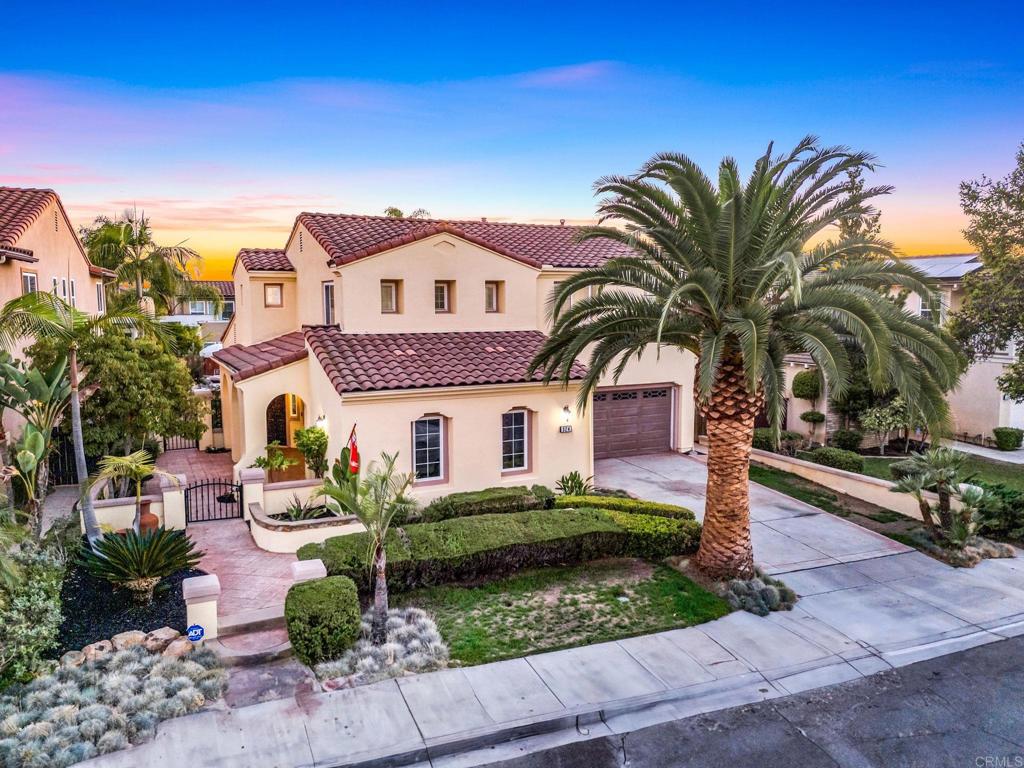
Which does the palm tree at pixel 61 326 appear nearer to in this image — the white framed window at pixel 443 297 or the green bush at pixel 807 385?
the white framed window at pixel 443 297

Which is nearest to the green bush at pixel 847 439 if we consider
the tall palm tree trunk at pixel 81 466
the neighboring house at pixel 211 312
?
the tall palm tree trunk at pixel 81 466

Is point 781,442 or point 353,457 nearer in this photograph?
point 353,457

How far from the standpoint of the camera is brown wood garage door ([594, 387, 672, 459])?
21969 millimetres

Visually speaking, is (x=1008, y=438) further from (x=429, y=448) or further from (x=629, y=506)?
(x=429, y=448)

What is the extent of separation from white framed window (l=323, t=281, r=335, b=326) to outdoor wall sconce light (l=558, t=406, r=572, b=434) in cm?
727

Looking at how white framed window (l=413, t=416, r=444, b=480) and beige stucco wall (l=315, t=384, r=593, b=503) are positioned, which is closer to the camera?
beige stucco wall (l=315, t=384, r=593, b=503)

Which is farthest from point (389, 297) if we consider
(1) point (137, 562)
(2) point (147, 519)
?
(1) point (137, 562)

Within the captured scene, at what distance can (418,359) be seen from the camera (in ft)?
55.3

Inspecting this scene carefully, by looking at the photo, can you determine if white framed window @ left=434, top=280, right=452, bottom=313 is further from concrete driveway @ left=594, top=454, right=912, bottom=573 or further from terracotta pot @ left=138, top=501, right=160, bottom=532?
terracotta pot @ left=138, top=501, right=160, bottom=532

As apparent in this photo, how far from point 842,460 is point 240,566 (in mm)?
16484

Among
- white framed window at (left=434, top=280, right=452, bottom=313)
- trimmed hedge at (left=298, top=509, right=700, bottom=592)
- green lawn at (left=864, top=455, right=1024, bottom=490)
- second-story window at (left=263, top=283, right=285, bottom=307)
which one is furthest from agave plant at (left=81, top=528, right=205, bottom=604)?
green lawn at (left=864, top=455, right=1024, bottom=490)

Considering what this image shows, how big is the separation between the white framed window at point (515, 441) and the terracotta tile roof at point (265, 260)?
9444mm

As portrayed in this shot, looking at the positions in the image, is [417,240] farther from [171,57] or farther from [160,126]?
[160,126]

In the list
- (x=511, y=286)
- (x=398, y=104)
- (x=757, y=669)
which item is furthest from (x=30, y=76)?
(x=757, y=669)
